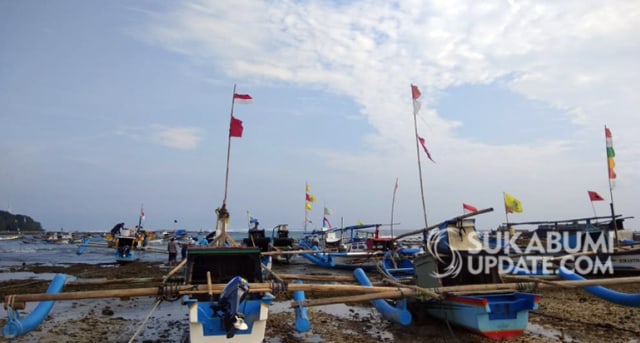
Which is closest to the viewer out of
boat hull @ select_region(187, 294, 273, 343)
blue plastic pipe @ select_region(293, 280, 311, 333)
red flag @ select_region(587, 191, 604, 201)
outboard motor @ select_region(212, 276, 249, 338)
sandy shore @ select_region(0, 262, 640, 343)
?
outboard motor @ select_region(212, 276, 249, 338)

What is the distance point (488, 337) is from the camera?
8.97 meters

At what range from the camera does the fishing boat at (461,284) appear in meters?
8.84

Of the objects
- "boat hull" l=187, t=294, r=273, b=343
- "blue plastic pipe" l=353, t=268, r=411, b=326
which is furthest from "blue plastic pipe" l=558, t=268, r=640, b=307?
"boat hull" l=187, t=294, r=273, b=343

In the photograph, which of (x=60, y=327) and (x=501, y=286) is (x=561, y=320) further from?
(x=60, y=327)

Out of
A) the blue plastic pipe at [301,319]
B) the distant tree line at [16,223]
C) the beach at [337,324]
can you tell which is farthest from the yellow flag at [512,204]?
the distant tree line at [16,223]

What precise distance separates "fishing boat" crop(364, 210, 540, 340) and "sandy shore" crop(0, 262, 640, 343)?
506mm

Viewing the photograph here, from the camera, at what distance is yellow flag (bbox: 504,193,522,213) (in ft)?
95.4

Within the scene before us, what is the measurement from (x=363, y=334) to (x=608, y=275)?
50.3 ft

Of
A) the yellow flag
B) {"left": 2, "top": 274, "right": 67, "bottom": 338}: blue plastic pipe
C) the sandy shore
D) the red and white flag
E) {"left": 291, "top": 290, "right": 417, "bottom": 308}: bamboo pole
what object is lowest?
the sandy shore

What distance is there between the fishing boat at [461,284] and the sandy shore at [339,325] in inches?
19.9

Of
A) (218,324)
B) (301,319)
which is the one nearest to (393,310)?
(301,319)

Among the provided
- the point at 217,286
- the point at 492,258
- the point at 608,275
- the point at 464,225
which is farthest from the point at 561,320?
the point at 608,275

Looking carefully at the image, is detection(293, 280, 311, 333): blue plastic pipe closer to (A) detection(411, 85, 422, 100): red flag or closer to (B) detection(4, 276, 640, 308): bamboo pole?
(B) detection(4, 276, 640, 308): bamboo pole

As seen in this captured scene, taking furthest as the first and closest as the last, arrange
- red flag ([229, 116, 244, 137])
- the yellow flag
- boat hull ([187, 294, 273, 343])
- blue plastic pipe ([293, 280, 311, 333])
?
the yellow flag → red flag ([229, 116, 244, 137]) → blue plastic pipe ([293, 280, 311, 333]) → boat hull ([187, 294, 273, 343])
